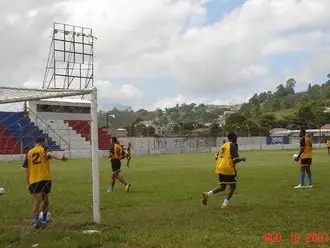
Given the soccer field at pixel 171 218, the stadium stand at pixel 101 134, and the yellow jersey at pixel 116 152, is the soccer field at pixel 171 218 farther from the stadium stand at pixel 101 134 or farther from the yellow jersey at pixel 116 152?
the stadium stand at pixel 101 134

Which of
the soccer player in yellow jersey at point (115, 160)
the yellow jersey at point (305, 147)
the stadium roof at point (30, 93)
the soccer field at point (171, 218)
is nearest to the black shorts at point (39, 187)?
the soccer field at point (171, 218)

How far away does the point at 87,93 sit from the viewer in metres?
10.8

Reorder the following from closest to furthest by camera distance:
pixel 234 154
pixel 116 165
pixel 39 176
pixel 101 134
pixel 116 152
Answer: pixel 39 176
pixel 234 154
pixel 116 165
pixel 116 152
pixel 101 134

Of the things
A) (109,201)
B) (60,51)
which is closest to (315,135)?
(60,51)

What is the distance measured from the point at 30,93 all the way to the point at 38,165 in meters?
1.66

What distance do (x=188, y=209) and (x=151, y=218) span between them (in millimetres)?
1581

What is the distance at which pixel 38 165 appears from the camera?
10414mm

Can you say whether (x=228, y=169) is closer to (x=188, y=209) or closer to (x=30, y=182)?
(x=188, y=209)

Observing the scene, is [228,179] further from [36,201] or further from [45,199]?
[36,201]

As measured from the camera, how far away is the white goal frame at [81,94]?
34.7 ft

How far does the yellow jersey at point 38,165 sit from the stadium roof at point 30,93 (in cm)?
125

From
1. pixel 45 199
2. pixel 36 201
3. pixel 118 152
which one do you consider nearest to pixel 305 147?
pixel 118 152

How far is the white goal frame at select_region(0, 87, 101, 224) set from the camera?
10.6 metres

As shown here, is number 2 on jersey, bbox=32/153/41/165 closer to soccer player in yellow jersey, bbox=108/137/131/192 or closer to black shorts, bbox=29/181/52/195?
black shorts, bbox=29/181/52/195
